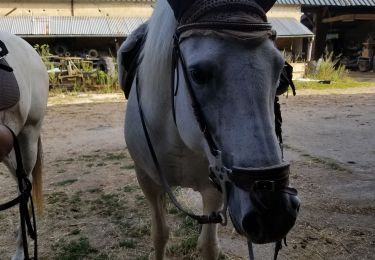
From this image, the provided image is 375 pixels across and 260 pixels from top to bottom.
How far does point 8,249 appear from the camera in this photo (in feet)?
10.4

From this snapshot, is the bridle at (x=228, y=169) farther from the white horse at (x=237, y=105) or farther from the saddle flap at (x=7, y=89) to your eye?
the saddle flap at (x=7, y=89)

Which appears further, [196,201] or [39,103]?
[196,201]

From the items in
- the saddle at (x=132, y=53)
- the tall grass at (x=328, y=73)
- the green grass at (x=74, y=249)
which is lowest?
the tall grass at (x=328, y=73)

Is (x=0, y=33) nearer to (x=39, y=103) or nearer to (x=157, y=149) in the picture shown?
(x=39, y=103)

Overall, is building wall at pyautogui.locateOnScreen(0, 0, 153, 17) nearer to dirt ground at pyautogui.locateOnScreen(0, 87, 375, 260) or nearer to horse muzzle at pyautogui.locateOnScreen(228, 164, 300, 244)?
dirt ground at pyautogui.locateOnScreen(0, 87, 375, 260)

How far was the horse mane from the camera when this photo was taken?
1.81m

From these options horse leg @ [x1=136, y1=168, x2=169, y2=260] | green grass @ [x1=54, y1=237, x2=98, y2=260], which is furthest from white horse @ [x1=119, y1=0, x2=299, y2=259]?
green grass @ [x1=54, y1=237, x2=98, y2=260]

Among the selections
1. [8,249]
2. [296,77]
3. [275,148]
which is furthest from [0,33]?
[296,77]

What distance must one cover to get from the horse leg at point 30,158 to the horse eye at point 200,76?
2126 mm

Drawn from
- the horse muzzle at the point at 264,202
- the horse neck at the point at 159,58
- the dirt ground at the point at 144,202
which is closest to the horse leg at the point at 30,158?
the dirt ground at the point at 144,202

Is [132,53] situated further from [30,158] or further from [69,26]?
[69,26]

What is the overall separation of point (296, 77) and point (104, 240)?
14501 mm

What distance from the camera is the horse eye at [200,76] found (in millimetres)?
1374

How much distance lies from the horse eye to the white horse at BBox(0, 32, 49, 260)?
1.73 meters
